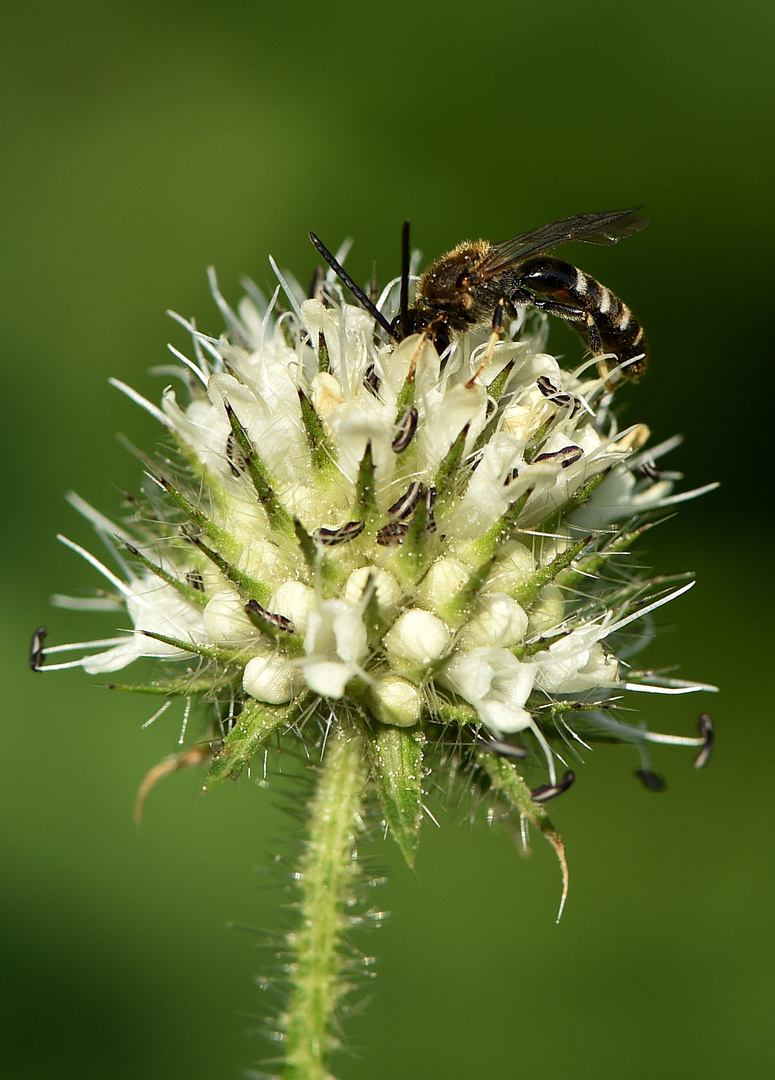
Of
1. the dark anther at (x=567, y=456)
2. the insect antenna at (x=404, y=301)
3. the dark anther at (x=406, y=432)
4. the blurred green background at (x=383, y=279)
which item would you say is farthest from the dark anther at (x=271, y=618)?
the blurred green background at (x=383, y=279)

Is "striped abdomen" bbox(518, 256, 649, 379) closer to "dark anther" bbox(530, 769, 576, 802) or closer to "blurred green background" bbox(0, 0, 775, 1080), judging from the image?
"dark anther" bbox(530, 769, 576, 802)

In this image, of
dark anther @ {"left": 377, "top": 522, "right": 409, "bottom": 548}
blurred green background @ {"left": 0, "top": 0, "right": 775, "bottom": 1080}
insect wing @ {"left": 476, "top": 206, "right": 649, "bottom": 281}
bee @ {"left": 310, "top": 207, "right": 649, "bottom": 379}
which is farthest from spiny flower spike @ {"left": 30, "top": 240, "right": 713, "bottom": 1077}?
blurred green background @ {"left": 0, "top": 0, "right": 775, "bottom": 1080}

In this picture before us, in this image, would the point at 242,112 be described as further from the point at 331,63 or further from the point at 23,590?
the point at 23,590

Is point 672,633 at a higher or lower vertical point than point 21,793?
higher

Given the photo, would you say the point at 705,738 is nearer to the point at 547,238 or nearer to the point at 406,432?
the point at 406,432

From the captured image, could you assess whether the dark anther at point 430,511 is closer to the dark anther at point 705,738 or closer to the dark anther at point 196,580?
the dark anther at point 196,580

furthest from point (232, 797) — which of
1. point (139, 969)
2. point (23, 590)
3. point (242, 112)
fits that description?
point (242, 112)
